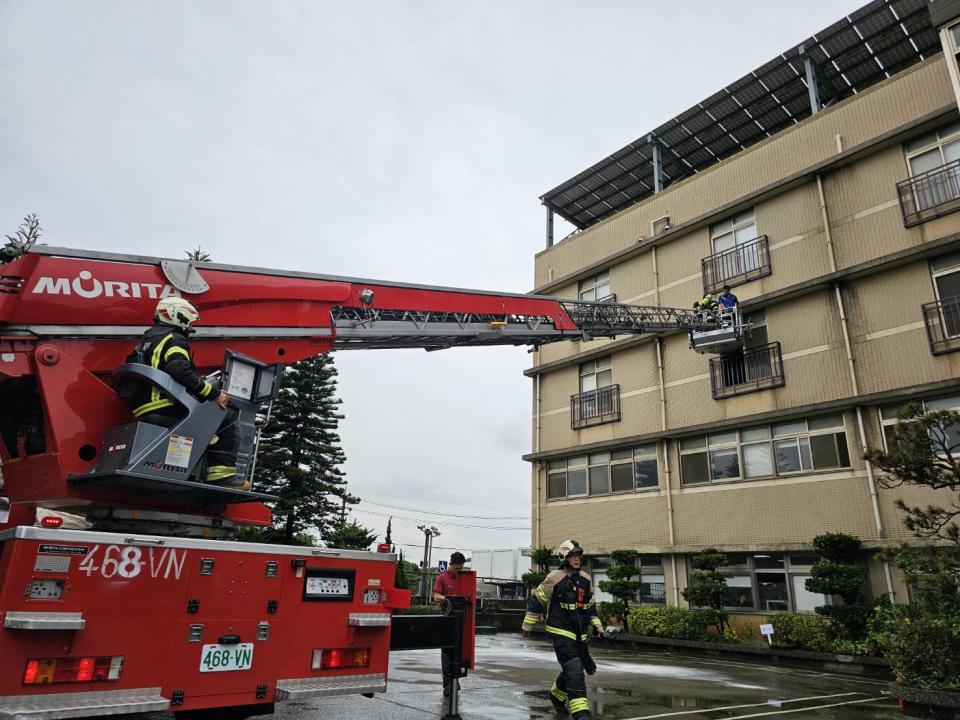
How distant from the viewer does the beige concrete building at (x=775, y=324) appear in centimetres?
1623

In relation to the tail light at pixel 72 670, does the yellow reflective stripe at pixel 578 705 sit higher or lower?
lower

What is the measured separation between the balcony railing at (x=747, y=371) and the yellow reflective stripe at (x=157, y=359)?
17.0 meters

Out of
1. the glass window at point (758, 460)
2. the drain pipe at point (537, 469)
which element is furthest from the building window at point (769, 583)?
the drain pipe at point (537, 469)

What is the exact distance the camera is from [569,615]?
706 cm

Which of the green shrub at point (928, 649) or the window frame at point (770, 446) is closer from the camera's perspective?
the green shrub at point (928, 649)

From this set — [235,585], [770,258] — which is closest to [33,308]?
[235,585]

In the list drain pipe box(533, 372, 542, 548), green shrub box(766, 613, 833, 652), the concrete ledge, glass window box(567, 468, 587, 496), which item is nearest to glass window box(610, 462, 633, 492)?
glass window box(567, 468, 587, 496)

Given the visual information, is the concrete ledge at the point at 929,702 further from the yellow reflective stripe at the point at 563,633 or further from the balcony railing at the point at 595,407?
the balcony railing at the point at 595,407

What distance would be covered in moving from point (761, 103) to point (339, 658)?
23.6m

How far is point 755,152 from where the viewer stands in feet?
68.1

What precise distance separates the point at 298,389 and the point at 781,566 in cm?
2267

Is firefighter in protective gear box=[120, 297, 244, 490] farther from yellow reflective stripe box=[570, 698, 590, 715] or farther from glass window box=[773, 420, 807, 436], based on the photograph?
glass window box=[773, 420, 807, 436]

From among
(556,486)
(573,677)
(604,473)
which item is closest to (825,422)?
(604,473)

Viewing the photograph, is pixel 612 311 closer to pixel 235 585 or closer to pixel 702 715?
pixel 702 715
